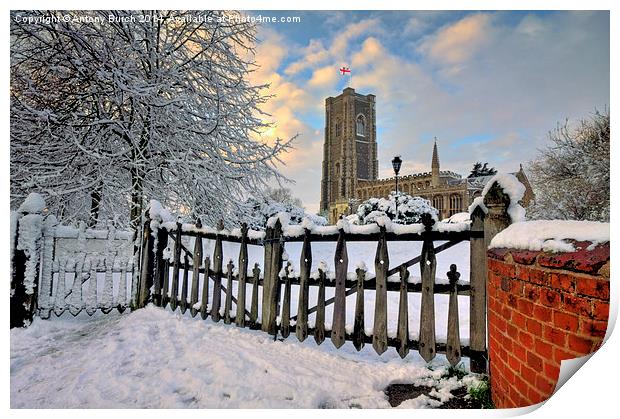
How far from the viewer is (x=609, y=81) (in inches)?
93.0

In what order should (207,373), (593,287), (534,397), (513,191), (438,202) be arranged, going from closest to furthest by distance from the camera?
(593,287) < (534,397) < (513,191) < (207,373) < (438,202)

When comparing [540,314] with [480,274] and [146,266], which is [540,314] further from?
[146,266]

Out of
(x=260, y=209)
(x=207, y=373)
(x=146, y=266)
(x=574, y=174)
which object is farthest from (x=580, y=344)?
(x=260, y=209)

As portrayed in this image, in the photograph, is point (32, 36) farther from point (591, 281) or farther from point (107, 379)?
point (591, 281)

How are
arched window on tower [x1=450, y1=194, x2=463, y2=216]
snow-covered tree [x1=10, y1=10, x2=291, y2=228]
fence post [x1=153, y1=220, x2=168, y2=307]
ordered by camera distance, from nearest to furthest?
snow-covered tree [x1=10, y1=10, x2=291, y2=228] → arched window on tower [x1=450, y1=194, x2=463, y2=216] → fence post [x1=153, y1=220, x2=168, y2=307]

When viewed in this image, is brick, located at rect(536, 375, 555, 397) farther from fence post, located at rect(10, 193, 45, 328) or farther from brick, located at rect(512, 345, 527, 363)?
fence post, located at rect(10, 193, 45, 328)

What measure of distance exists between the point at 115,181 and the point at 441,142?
3.39m

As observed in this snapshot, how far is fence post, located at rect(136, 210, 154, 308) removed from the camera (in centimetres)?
392

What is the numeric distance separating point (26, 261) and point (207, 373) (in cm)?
243

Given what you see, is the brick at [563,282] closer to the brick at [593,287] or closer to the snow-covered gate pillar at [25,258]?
the brick at [593,287]

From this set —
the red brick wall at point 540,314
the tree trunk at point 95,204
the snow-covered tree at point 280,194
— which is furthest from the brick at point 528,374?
the snow-covered tree at point 280,194

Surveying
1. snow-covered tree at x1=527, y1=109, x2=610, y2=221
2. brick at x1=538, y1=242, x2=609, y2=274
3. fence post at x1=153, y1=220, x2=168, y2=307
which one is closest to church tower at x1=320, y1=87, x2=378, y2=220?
snow-covered tree at x1=527, y1=109, x2=610, y2=221

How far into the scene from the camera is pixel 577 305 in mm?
1304

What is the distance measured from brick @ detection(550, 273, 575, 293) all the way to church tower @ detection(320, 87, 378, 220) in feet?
9.53
